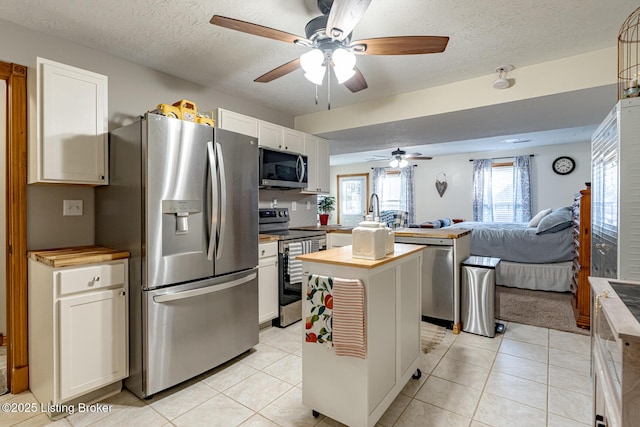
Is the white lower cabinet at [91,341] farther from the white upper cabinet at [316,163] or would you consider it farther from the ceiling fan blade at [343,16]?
the white upper cabinet at [316,163]

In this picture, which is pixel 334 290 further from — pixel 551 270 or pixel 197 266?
pixel 551 270

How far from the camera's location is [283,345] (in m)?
2.73

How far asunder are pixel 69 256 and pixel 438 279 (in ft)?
9.49

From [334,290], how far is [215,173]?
3.98 ft

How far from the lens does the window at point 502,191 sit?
7121mm

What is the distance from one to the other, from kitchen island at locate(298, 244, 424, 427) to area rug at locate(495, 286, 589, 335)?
1.85 meters

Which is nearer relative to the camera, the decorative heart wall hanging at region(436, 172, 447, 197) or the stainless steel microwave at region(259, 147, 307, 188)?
the stainless steel microwave at region(259, 147, 307, 188)

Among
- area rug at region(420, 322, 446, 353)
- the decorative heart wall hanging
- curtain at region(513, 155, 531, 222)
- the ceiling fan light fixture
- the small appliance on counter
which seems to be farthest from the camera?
the decorative heart wall hanging

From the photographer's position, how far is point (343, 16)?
1.50 meters

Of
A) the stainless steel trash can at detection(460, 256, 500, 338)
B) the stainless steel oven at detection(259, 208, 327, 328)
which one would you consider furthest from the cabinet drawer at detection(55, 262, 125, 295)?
the stainless steel trash can at detection(460, 256, 500, 338)

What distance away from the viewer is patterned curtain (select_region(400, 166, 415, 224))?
8.43 metres

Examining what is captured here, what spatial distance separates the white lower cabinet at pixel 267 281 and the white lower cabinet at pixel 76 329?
3.69 feet

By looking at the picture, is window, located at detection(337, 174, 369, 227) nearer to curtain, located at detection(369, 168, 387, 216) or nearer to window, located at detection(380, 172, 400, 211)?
curtain, located at detection(369, 168, 387, 216)

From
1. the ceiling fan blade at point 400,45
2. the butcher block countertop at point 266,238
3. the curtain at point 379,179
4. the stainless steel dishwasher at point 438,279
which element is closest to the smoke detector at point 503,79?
the ceiling fan blade at point 400,45
